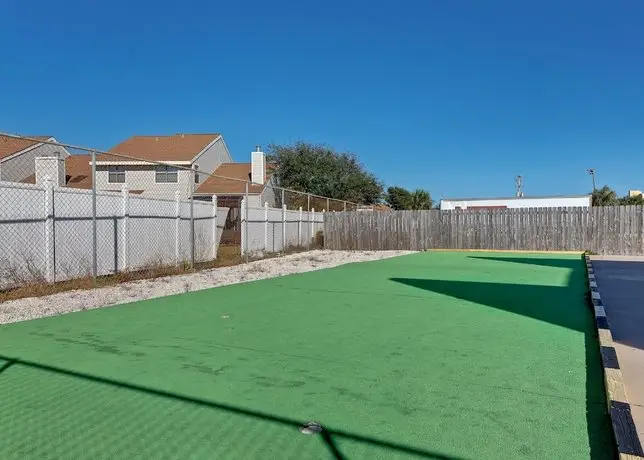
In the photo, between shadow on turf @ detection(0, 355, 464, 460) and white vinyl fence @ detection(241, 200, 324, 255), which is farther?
white vinyl fence @ detection(241, 200, 324, 255)

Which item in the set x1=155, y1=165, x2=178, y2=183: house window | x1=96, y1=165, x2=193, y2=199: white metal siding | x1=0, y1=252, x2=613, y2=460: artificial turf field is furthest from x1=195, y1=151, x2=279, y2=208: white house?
x1=0, y1=252, x2=613, y2=460: artificial turf field

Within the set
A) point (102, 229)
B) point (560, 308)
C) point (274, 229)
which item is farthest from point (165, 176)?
point (560, 308)

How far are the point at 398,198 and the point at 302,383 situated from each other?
48.0 metres

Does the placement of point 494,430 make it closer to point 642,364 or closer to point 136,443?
point 136,443

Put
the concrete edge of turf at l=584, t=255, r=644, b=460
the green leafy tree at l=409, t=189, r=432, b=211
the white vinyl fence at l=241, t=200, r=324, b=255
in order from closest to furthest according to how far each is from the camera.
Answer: the concrete edge of turf at l=584, t=255, r=644, b=460 → the white vinyl fence at l=241, t=200, r=324, b=255 → the green leafy tree at l=409, t=189, r=432, b=211

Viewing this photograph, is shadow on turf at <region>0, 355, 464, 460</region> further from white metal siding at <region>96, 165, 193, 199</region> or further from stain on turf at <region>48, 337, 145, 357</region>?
white metal siding at <region>96, 165, 193, 199</region>

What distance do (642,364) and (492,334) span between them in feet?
4.46

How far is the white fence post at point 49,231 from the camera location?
7.87 metres

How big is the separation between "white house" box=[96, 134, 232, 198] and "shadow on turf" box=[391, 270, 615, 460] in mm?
16238

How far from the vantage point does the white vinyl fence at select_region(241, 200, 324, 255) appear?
48.5ft

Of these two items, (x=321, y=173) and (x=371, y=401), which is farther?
(x=321, y=173)

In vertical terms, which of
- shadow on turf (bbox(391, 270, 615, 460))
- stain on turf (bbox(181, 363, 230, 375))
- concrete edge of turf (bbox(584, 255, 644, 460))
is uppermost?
concrete edge of turf (bbox(584, 255, 644, 460))

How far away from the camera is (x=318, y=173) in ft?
115

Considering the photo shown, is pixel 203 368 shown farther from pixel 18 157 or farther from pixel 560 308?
pixel 18 157
